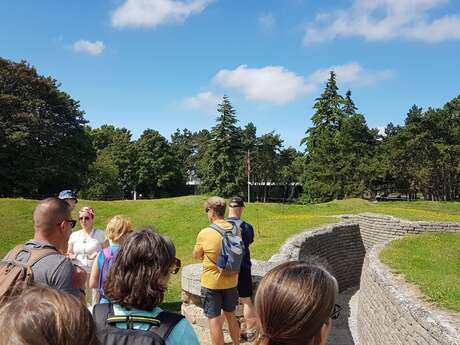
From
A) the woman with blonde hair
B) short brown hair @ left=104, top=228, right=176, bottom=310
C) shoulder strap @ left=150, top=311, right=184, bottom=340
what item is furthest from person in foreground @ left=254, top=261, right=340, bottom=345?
the woman with blonde hair

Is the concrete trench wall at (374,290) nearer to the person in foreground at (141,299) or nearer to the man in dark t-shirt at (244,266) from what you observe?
the man in dark t-shirt at (244,266)

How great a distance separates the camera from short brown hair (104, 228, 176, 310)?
2201 millimetres

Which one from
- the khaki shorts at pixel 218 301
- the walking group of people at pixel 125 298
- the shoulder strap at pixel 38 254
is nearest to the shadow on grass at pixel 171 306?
the khaki shorts at pixel 218 301

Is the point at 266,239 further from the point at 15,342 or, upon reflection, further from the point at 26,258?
the point at 15,342

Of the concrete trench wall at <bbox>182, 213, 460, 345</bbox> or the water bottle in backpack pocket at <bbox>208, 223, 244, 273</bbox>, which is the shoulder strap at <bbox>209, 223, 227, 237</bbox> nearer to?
the water bottle in backpack pocket at <bbox>208, 223, 244, 273</bbox>

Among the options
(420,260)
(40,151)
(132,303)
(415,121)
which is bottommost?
(420,260)

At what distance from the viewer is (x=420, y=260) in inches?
400

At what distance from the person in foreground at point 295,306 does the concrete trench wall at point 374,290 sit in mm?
3552

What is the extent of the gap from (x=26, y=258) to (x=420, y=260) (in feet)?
30.7

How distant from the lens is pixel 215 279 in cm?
480

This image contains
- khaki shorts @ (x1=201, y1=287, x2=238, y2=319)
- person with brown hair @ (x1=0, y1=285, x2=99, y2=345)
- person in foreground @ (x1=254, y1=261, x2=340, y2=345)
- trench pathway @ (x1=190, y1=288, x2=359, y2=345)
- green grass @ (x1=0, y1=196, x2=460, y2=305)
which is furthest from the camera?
green grass @ (x1=0, y1=196, x2=460, y2=305)

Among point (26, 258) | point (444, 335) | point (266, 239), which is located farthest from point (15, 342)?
point (266, 239)

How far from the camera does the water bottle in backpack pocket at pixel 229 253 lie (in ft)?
15.5

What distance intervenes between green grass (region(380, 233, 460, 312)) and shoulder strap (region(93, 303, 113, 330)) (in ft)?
16.5
